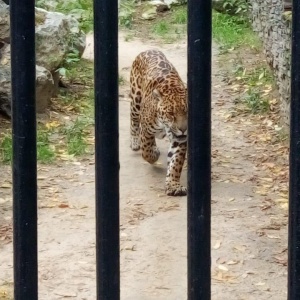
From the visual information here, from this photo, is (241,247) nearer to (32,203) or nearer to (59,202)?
(59,202)

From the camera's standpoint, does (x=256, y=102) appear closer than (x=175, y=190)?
No

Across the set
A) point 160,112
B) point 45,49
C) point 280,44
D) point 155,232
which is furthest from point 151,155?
point 45,49

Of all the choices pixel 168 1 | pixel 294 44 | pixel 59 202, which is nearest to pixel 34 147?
pixel 294 44

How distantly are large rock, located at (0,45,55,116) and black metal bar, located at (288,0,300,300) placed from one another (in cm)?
761

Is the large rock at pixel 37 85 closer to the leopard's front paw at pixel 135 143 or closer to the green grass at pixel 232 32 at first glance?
the leopard's front paw at pixel 135 143

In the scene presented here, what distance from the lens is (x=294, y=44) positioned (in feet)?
5.06

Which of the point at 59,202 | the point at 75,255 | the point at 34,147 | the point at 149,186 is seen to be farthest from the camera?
the point at 149,186

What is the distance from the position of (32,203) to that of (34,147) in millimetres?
112

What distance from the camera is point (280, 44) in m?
9.18

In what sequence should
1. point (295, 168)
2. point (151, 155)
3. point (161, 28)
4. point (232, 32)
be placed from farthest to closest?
point (161, 28), point (232, 32), point (151, 155), point (295, 168)

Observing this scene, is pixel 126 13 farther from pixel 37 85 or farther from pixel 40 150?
pixel 40 150

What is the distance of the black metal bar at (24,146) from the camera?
62.4 inches

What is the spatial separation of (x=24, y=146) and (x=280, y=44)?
7801mm

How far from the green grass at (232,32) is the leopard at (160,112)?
191 inches
